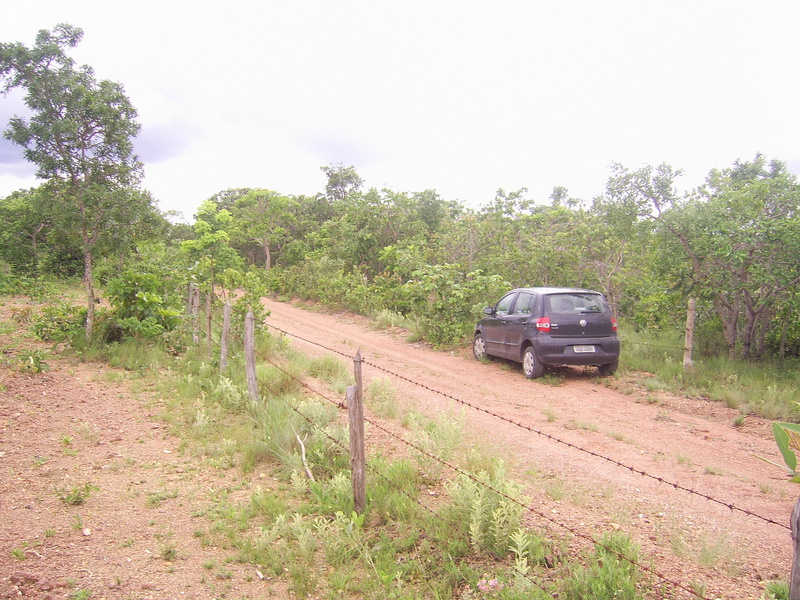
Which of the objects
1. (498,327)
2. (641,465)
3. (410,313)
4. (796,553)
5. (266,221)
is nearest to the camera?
(796,553)

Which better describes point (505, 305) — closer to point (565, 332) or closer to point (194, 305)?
point (565, 332)

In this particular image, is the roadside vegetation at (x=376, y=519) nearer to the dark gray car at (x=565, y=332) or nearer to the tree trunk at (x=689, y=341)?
the dark gray car at (x=565, y=332)

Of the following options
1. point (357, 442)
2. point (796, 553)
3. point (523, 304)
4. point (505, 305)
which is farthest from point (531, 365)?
point (796, 553)

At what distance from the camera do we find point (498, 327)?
10.6 m

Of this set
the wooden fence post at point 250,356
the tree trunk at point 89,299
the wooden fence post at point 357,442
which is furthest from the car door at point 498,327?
the tree trunk at point 89,299

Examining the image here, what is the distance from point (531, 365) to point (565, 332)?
835mm

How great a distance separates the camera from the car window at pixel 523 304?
9.73 metres

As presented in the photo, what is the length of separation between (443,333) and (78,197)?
8.10 metres

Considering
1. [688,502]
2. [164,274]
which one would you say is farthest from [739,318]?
[164,274]

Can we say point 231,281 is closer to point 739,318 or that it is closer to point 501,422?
point 501,422

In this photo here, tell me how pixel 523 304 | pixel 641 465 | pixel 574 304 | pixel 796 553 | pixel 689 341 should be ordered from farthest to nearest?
1. pixel 523 304
2. pixel 574 304
3. pixel 689 341
4. pixel 641 465
5. pixel 796 553

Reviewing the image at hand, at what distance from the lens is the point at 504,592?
3229 millimetres

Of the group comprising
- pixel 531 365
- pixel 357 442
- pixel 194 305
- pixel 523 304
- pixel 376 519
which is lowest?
pixel 376 519

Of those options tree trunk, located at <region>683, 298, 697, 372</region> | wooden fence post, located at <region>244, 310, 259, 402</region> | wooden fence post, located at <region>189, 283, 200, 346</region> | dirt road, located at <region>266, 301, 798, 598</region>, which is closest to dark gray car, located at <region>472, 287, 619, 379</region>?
dirt road, located at <region>266, 301, 798, 598</region>
